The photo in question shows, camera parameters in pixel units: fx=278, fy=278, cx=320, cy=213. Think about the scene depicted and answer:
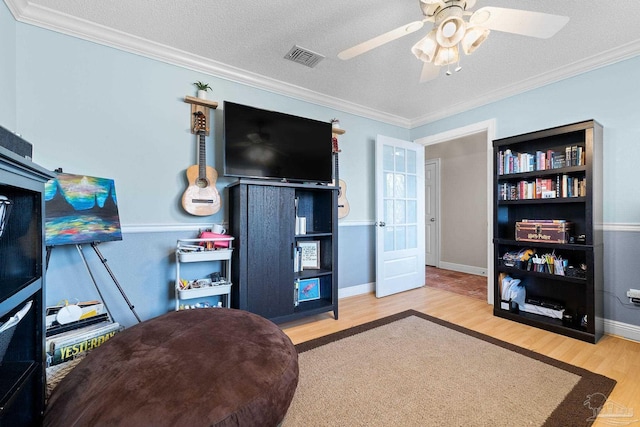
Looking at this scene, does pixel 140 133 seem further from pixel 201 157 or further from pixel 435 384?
pixel 435 384

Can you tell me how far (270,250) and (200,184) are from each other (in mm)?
844

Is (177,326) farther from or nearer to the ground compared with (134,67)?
nearer to the ground

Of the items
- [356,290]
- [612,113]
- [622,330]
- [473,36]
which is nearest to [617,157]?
[612,113]

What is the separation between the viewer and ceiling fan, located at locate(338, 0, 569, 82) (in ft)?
4.45

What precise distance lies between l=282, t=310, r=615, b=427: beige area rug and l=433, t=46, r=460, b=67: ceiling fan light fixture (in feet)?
6.44

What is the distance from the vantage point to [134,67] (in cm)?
225

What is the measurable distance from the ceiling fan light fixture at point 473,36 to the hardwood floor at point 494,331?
205cm

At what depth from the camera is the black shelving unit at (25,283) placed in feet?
2.71

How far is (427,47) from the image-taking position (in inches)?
64.5

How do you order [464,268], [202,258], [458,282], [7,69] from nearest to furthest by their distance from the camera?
[7,69] → [202,258] → [458,282] → [464,268]

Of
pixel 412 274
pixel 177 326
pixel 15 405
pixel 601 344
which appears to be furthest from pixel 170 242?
pixel 601 344

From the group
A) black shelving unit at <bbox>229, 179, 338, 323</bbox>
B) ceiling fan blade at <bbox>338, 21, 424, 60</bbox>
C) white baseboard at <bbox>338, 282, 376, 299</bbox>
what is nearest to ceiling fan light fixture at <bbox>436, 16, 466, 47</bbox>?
ceiling fan blade at <bbox>338, 21, 424, 60</bbox>

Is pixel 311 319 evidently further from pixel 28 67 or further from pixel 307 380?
pixel 28 67

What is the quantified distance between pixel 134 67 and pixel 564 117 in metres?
3.88
